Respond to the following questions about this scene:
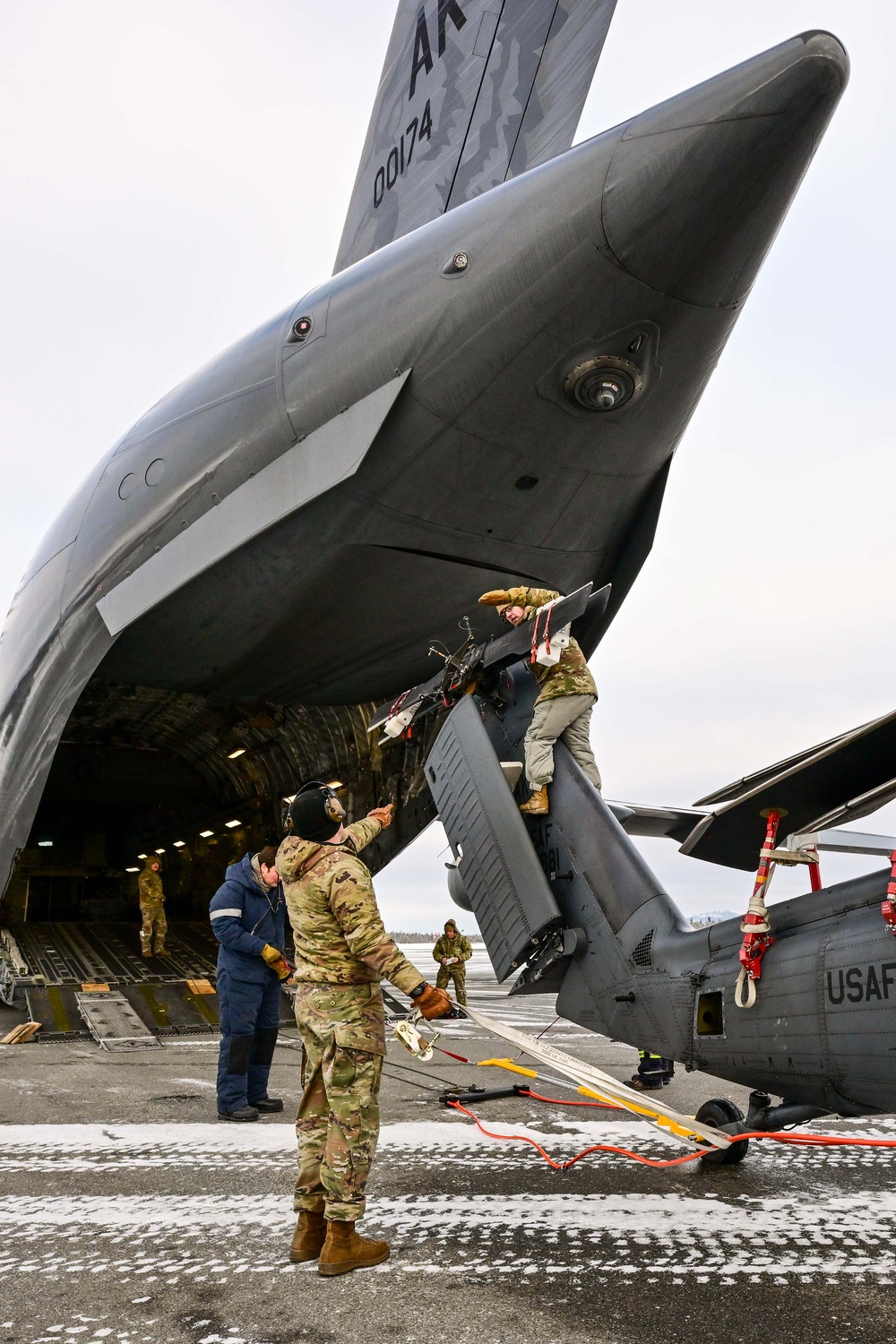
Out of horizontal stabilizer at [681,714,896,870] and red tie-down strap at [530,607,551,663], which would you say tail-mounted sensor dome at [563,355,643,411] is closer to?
red tie-down strap at [530,607,551,663]

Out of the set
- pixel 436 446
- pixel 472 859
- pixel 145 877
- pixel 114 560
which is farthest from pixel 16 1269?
pixel 145 877

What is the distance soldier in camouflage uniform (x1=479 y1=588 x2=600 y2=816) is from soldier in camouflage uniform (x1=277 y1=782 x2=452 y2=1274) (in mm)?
1360

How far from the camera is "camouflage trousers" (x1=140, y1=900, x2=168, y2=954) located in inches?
479

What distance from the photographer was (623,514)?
8062 millimetres

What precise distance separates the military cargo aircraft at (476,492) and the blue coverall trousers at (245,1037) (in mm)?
1601

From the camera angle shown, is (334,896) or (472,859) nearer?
(334,896)

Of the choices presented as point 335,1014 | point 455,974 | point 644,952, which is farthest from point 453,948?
point 335,1014

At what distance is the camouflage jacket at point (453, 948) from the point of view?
11828mm

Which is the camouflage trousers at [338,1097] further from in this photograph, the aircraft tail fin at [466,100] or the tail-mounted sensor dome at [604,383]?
the aircraft tail fin at [466,100]

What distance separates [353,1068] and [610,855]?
1631mm

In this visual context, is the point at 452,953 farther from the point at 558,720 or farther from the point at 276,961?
the point at 558,720

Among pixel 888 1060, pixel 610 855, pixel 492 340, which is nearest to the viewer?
pixel 888 1060

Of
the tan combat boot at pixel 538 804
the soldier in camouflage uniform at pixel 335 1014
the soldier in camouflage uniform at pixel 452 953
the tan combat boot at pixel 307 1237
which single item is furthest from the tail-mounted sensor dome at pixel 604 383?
the soldier in camouflage uniform at pixel 452 953

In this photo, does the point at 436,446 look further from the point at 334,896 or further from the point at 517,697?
the point at 334,896
